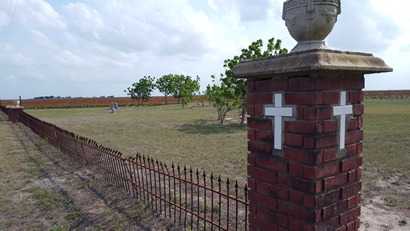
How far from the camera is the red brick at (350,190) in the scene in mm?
1891

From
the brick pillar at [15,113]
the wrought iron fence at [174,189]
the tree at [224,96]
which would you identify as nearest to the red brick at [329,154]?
the wrought iron fence at [174,189]

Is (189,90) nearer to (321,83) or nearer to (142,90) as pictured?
(142,90)

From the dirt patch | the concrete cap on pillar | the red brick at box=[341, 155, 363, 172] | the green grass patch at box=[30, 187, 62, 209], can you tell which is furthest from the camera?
the green grass patch at box=[30, 187, 62, 209]

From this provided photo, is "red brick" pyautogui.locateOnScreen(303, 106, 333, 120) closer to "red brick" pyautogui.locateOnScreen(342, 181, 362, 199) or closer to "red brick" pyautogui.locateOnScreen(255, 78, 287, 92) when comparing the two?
"red brick" pyautogui.locateOnScreen(255, 78, 287, 92)

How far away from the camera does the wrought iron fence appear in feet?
12.8

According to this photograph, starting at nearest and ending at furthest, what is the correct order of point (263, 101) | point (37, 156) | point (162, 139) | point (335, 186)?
1. point (335, 186)
2. point (263, 101)
3. point (37, 156)
4. point (162, 139)

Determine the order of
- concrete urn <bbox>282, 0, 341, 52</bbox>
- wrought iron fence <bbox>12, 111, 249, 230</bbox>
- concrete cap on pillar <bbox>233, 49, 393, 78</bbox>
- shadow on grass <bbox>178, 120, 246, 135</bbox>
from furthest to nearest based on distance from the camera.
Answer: shadow on grass <bbox>178, 120, 246, 135</bbox>, wrought iron fence <bbox>12, 111, 249, 230</bbox>, concrete urn <bbox>282, 0, 341, 52</bbox>, concrete cap on pillar <bbox>233, 49, 393, 78</bbox>

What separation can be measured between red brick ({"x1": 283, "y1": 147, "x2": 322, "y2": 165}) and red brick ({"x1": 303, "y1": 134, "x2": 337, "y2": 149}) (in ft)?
0.12

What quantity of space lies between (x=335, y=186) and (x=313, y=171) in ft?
0.97

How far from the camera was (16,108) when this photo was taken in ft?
65.3

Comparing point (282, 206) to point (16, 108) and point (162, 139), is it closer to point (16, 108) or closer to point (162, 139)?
point (162, 139)

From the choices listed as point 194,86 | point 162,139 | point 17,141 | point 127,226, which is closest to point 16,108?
point 17,141

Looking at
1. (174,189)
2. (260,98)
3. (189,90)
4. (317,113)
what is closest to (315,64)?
(317,113)

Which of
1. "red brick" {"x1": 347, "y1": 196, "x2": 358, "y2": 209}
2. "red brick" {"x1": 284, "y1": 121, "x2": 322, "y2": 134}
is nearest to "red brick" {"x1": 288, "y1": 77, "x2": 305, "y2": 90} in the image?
"red brick" {"x1": 284, "y1": 121, "x2": 322, "y2": 134}
